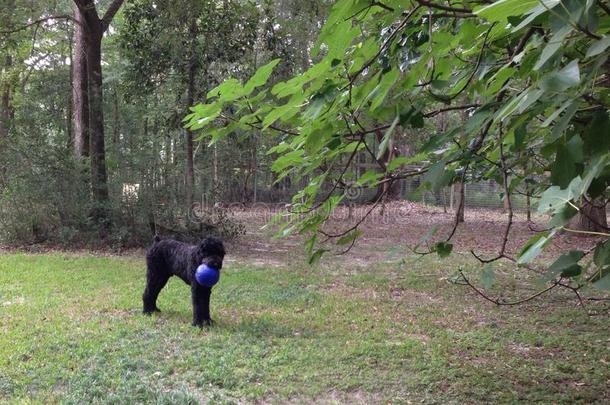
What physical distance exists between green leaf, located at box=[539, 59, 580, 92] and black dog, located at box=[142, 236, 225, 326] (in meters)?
4.48

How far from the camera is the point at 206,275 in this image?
4926 mm

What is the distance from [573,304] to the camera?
258 inches

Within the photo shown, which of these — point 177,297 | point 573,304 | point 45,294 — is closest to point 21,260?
point 45,294

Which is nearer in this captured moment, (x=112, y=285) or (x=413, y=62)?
(x=413, y=62)

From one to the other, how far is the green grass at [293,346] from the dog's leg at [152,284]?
0.23m

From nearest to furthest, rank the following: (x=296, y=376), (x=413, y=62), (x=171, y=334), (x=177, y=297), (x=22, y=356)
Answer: (x=413, y=62)
(x=296, y=376)
(x=22, y=356)
(x=171, y=334)
(x=177, y=297)

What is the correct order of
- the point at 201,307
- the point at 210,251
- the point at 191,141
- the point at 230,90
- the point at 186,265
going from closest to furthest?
the point at 230,90, the point at 210,251, the point at 201,307, the point at 186,265, the point at 191,141

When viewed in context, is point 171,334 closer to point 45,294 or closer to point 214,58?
point 45,294

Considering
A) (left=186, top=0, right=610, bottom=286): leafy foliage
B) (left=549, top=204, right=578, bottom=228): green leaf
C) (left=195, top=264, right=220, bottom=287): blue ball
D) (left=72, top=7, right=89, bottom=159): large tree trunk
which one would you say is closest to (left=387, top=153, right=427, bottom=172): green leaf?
→ (left=186, top=0, right=610, bottom=286): leafy foliage

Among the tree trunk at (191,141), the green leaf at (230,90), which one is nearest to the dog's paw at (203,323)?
the green leaf at (230,90)

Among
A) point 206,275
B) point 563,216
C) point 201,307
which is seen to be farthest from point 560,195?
point 201,307

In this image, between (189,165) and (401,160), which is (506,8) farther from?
(189,165)

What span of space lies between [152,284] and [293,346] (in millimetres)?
1908

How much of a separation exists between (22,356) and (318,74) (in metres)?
4.34
